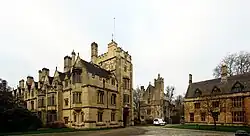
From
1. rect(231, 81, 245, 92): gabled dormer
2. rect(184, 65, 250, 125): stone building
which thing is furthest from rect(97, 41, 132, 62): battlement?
rect(231, 81, 245, 92): gabled dormer

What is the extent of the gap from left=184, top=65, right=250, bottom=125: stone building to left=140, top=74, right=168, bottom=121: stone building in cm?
2122

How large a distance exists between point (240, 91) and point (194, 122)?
45.7 feet

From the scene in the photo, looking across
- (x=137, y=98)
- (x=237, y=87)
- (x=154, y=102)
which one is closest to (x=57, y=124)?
(x=237, y=87)

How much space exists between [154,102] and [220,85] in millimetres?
30620

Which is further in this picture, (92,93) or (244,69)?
(244,69)

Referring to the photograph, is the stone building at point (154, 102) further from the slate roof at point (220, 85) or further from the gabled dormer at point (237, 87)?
the gabled dormer at point (237, 87)

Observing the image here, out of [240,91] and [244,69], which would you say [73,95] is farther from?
[244,69]

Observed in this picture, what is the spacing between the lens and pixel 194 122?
63812 mm

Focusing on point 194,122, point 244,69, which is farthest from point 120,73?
point 244,69

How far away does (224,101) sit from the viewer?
2172 inches

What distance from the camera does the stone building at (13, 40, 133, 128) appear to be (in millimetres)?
47031

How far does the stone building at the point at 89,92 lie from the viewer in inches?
1852

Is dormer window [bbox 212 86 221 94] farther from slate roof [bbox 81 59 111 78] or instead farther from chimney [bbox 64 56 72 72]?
chimney [bbox 64 56 72 72]

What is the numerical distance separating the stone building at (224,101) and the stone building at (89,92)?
1541 centimetres
